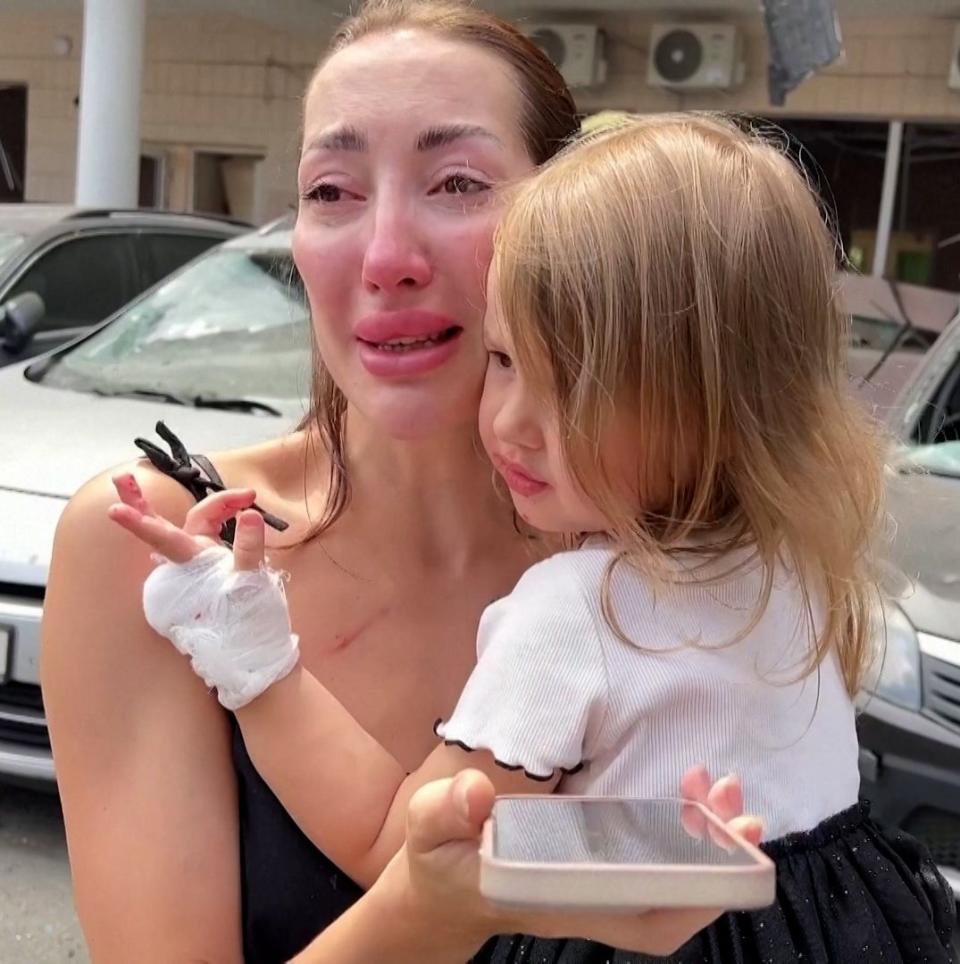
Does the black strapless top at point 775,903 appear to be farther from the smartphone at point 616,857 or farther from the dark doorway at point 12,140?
the dark doorway at point 12,140

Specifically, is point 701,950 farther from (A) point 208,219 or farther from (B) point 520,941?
(A) point 208,219

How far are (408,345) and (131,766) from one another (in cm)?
53

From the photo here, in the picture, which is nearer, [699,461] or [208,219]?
[699,461]

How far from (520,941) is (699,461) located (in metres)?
0.48

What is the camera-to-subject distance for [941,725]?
9.01 feet

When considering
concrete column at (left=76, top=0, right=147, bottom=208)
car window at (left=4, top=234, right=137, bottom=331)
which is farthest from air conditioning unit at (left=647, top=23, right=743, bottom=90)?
car window at (left=4, top=234, right=137, bottom=331)

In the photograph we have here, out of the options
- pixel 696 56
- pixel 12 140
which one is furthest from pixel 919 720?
pixel 12 140

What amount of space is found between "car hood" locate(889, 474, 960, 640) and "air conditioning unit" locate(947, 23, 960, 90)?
809cm

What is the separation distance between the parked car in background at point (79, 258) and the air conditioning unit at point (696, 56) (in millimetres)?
5613

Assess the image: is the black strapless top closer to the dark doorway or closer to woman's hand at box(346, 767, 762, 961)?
woman's hand at box(346, 767, 762, 961)

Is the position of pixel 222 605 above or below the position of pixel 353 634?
above

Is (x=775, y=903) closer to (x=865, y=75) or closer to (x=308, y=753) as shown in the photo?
(x=308, y=753)

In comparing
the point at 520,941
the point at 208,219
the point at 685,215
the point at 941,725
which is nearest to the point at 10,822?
the point at 941,725

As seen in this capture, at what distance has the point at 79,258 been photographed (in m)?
6.33
